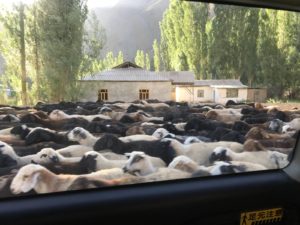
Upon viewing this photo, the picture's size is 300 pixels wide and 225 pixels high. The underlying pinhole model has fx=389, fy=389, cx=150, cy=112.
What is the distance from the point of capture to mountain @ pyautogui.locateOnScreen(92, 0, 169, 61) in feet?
7.19

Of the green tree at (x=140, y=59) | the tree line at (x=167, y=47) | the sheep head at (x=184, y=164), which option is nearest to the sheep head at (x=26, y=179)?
the tree line at (x=167, y=47)

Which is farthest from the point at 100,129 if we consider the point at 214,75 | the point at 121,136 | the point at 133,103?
the point at 214,75

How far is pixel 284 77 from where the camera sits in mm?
2762

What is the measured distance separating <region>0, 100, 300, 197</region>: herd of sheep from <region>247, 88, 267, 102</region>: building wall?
0.06 meters

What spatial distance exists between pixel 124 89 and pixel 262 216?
3.54ft

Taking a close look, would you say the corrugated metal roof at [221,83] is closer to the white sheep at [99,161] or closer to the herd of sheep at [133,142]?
the herd of sheep at [133,142]

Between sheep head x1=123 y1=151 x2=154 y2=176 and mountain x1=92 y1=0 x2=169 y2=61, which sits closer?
sheep head x1=123 y1=151 x2=154 y2=176

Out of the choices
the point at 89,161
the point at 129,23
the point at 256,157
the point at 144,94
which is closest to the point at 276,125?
the point at 256,157

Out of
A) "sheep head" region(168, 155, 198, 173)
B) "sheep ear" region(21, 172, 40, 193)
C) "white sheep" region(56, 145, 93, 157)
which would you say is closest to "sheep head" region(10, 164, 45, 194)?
"sheep ear" region(21, 172, 40, 193)

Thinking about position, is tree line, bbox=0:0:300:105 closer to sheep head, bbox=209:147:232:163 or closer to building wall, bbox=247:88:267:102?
building wall, bbox=247:88:267:102

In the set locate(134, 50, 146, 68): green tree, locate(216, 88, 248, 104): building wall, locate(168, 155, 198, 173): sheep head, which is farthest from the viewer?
locate(216, 88, 248, 104): building wall

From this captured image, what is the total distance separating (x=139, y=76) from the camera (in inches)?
91.2

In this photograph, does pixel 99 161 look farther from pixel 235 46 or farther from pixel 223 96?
pixel 235 46

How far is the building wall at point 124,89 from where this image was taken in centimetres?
215
